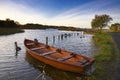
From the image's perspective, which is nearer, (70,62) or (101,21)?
(70,62)

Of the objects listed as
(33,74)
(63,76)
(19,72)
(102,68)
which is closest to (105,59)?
(102,68)

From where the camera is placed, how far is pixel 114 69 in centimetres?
1357

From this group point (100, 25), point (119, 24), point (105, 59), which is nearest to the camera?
point (105, 59)

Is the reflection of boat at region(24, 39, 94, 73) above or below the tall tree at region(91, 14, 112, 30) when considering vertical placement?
below

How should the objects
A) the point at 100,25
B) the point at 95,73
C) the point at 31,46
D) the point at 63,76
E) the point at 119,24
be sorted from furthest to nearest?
the point at 119,24 → the point at 100,25 → the point at 31,46 → the point at 63,76 → the point at 95,73

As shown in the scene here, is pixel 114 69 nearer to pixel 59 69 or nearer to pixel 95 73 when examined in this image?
pixel 95 73

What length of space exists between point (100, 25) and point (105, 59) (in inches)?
2588

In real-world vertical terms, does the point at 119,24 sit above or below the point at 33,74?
above

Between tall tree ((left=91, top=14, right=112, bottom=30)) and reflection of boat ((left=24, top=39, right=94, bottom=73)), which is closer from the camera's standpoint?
reflection of boat ((left=24, top=39, right=94, bottom=73))

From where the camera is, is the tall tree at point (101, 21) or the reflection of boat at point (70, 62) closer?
the reflection of boat at point (70, 62)

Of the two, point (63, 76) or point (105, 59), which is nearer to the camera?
point (63, 76)

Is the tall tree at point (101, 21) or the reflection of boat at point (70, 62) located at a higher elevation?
the tall tree at point (101, 21)

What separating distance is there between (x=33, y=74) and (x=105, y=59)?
8081 mm

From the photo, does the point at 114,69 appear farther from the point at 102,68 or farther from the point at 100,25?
the point at 100,25
